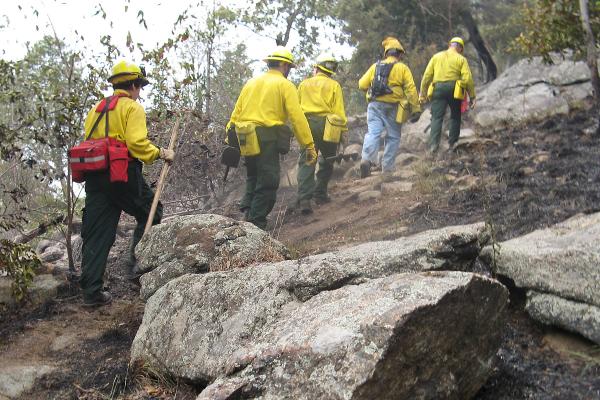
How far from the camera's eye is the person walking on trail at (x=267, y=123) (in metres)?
6.04

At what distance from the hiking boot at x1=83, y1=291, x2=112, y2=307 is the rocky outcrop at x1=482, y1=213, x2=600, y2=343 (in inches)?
132

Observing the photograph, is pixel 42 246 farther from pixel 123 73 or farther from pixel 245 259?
pixel 245 259

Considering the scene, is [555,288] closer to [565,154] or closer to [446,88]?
[565,154]

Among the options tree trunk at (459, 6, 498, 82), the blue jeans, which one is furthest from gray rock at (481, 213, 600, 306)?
tree trunk at (459, 6, 498, 82)

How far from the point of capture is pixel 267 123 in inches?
238

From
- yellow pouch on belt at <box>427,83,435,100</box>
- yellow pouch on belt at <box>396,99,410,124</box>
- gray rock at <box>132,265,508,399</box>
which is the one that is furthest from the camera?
yellow pouch on belt at <box>427,83,435,100</box>

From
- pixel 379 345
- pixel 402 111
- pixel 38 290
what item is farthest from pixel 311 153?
pixel 379 345

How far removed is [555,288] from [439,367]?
39.2 inches

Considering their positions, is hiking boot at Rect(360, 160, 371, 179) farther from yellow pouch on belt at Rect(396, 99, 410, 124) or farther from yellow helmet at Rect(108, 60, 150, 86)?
yellow helmet at Rect(108, 60, 150, 86)

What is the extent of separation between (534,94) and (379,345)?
10705mm

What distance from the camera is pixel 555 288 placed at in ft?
9.71

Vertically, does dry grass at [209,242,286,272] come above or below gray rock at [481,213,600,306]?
below

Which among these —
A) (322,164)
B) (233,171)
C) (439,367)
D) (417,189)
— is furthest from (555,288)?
(233,171)

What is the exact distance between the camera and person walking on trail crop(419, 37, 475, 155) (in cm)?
909
